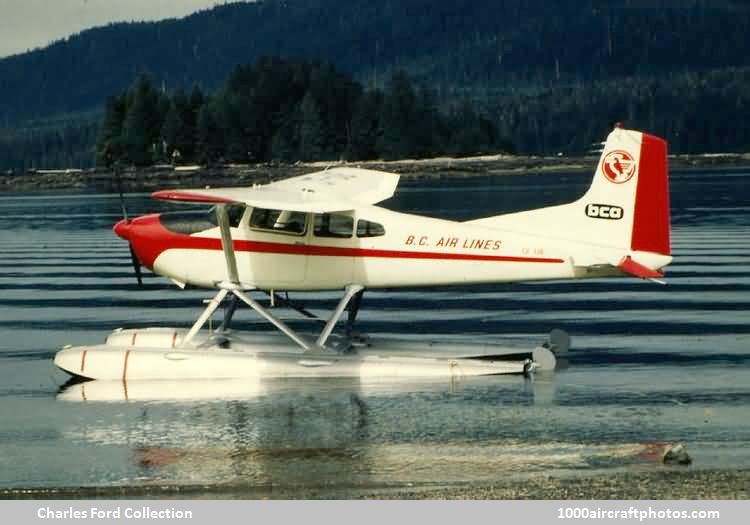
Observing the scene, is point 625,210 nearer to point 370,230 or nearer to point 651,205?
point 651,205

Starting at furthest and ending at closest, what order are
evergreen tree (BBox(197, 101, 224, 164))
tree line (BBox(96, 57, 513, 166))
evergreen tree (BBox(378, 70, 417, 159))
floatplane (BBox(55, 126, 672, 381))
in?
tree line (BBox(96, 57, 513, 166))
evergreen tree (BBox(378, 70, 417, 159))
evergreen tree (BBox(197, 101, 224, 164))
floatplane (BBox(55, 126, 672, 381))

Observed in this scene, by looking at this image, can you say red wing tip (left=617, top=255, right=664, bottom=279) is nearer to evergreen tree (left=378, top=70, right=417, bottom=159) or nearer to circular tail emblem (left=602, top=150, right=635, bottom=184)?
circular tail emblem (left=602, top=150, right=635, bottom=184)

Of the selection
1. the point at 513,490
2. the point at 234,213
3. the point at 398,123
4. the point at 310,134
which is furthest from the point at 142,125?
the point at 513,490

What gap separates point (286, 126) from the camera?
540ft

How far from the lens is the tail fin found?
53.8 feet

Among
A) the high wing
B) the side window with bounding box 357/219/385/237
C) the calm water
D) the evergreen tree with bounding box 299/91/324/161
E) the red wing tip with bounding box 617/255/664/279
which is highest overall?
the high wing

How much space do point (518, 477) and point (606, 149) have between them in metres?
6.37

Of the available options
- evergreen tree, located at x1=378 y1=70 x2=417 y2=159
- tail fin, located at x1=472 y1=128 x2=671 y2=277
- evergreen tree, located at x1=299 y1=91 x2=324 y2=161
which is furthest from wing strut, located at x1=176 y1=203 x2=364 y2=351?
evergreen tree, located at x1=299 y1=91 x2=324 y2=161

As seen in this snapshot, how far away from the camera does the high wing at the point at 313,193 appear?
15.8 metres

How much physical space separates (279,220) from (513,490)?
6936mm

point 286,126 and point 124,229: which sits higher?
point 124,229

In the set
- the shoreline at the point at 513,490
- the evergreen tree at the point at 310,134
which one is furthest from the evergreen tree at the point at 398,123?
the shoreline at the point at 513,490

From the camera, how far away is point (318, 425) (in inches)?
534

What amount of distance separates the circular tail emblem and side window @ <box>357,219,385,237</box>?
263 centimetres
